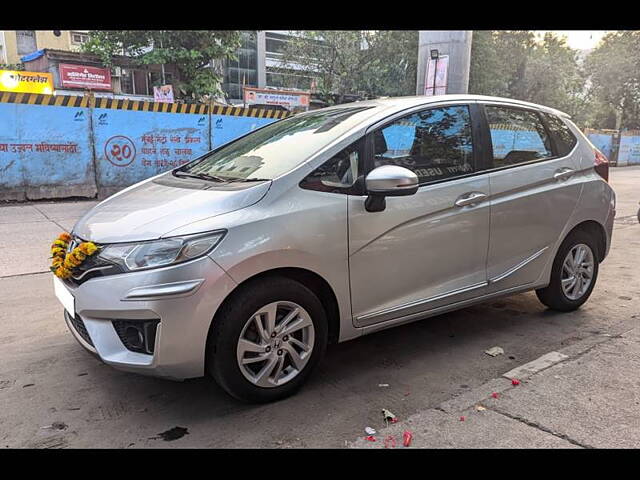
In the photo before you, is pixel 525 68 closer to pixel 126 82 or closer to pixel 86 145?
pixel 126 82

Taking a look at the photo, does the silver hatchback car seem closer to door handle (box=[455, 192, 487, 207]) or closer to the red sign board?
door handle (box=[455, 192, 487, 207])

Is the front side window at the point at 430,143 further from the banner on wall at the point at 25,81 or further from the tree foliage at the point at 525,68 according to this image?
the tree foliage at the point at 525,68

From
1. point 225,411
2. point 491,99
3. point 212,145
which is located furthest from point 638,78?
point 225,411

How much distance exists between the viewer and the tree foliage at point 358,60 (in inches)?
979

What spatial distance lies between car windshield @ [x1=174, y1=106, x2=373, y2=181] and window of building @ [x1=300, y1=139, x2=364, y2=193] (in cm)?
12

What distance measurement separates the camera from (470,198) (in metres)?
3.37

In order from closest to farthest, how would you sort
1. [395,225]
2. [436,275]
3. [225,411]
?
[225,411] → [395,225] → [436,275]

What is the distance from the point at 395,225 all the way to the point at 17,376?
247 cm

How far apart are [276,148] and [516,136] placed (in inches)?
73.5

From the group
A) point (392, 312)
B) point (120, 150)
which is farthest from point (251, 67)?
point (392, 312)

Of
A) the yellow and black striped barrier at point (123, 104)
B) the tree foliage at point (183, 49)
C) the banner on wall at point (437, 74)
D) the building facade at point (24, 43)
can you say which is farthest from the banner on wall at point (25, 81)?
the banner on wall at point (437, 74)

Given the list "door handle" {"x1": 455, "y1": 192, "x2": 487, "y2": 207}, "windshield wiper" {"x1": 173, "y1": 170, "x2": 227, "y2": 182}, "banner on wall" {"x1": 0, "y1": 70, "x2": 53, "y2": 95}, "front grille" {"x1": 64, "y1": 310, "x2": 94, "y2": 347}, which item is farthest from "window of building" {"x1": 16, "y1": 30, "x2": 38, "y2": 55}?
"door handle" {"x1": 455, "y1": 192, "x2": 487, "y2": 207}

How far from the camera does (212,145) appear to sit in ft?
37.8

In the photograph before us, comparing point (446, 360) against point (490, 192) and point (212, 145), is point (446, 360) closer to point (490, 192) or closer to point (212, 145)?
point (490, 192)
